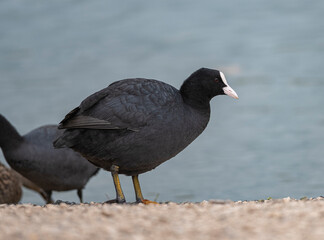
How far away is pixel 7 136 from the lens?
9609 millimetres

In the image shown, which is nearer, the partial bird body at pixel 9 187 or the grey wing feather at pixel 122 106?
the grey wing feather at pixel 122 106

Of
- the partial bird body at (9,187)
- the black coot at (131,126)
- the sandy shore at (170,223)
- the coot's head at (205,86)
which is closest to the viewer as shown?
the sandy shore at (170,223)

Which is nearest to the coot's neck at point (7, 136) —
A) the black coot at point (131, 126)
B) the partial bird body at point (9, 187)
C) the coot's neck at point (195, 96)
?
the partial bird body at point (9, 187)

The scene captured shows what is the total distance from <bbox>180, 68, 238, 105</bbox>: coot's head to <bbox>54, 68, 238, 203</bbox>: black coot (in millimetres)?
145

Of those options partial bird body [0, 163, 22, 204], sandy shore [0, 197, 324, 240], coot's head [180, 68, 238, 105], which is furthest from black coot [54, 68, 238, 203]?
partial bird body [0, 163, 22, 204]

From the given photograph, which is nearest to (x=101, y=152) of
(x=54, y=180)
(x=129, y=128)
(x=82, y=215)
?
(x=129, y=128)

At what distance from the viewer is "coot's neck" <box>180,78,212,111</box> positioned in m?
6.74

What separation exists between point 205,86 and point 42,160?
369 cm

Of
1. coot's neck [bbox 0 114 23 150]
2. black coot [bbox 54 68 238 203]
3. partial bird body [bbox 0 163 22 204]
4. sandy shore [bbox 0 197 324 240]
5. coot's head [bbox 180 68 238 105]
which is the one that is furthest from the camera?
partial bird body [bbox 0 163 22 204]

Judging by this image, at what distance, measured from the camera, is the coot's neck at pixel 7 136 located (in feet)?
31.4

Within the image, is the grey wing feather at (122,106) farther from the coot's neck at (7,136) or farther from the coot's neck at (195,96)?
the coot's neck at (7,136)

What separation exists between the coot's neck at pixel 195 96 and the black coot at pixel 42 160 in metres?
3.36

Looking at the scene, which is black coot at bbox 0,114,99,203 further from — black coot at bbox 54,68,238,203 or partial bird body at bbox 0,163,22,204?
black coot at bbox 54,68,238,203

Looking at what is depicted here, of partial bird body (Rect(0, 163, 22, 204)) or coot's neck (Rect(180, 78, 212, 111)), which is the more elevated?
coot's neck (Rect(180, 78, 212, 111))
